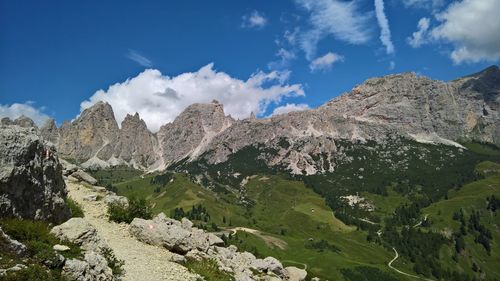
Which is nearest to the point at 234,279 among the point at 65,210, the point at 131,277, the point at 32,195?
the point at 131,277

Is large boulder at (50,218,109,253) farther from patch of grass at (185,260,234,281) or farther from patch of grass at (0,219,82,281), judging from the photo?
patch of grass at (185,260,234,281)

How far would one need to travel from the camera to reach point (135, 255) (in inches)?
1220

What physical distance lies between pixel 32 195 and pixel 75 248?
4.93 metres

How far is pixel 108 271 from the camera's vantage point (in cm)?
2341

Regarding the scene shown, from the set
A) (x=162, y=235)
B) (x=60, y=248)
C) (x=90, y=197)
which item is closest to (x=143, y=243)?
(x=162, y=235)

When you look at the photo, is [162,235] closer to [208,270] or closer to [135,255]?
[208,270]

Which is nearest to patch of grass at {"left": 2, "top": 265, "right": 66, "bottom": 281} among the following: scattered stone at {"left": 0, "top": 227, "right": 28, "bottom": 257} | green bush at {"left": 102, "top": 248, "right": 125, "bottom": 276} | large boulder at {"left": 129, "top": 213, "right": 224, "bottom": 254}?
scattered stone at {"left": 0, "top": 227, "right": 28, "bottom": 257}

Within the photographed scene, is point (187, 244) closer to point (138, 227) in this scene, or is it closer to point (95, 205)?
point (138, 227)

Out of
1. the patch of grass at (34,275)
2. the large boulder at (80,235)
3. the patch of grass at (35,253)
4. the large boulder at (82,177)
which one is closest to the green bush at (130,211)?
the large boulder at (80,235)

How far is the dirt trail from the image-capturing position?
27.9 m

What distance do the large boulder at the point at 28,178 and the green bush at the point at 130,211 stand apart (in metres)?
8.15

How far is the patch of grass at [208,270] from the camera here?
106ft

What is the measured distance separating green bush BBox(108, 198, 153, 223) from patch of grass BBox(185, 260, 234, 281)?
332 inches

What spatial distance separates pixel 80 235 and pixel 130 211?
14936 millimetres
